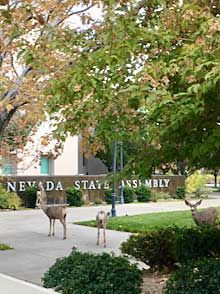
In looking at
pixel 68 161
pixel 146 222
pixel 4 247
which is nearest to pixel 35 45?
pixel 4 247

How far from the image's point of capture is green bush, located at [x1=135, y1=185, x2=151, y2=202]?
3150 cm

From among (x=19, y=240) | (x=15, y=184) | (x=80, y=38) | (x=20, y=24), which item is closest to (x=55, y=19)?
(x=20, y=24)

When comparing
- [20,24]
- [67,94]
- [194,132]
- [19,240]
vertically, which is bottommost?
[19,240]

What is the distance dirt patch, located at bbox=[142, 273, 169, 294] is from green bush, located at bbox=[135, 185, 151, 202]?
74.0 ft

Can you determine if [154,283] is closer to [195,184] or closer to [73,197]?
[73,197]

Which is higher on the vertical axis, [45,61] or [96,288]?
[45,61]

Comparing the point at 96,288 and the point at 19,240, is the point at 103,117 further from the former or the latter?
the point at 19,240

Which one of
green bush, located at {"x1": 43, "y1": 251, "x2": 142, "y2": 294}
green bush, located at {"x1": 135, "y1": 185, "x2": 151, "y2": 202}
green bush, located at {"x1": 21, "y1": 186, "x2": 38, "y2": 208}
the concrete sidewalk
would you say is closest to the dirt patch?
green bush, located at {"x1": 43, "y1": 251, "x2": 142, "y2": 294}

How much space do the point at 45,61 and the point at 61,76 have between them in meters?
0.29

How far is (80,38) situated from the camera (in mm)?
6641

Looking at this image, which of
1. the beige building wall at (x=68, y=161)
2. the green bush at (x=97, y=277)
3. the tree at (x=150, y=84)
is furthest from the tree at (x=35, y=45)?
the beige building wall at (x=68, y=161)

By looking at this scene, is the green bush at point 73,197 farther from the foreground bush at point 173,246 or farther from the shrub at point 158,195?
the foreground bush at point 173,246

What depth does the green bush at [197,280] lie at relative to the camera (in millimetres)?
6391

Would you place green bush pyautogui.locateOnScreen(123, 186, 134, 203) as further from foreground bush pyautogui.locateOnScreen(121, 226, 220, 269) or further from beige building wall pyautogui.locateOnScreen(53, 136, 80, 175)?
foreground bush pyautogui.locateOnScreen(121, 226, 220, 269)
